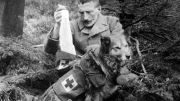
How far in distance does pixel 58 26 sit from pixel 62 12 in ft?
0.50

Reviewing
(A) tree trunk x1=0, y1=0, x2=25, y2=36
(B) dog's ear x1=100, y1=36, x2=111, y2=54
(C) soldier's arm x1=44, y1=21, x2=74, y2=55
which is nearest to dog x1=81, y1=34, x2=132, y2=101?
(B) dog's ear x1=100, y1=36, x2=111, y2=54

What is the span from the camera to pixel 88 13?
2.33 m

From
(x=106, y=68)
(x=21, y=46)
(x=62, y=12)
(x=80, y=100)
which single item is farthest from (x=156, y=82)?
(x=21, y=46)

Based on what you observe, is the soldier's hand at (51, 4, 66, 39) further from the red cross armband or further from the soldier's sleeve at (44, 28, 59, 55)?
the red cross armband

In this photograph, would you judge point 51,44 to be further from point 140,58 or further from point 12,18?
point 12,18

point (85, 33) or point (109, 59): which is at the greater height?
point (85, 33)

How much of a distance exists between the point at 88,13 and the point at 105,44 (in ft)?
1.98

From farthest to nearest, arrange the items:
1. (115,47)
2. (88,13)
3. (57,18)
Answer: (88,13)
(57,18)
(115,47)

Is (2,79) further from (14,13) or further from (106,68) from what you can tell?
(14,13)

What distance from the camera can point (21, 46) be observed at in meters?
2.93

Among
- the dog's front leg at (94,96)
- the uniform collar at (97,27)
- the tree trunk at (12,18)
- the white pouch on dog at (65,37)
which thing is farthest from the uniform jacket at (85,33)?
the tree trunk at (12,18)

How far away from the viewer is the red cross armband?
2084 millimetres

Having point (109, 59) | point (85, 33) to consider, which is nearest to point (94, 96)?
point (109, 59)

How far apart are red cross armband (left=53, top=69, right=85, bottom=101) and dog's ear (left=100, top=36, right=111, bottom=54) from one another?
349 mm
